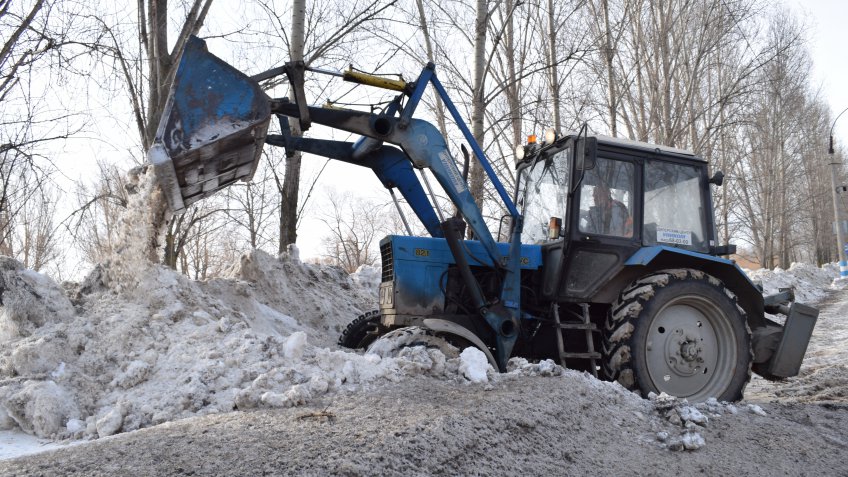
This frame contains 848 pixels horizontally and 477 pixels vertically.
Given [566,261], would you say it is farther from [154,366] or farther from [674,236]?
[154,366]

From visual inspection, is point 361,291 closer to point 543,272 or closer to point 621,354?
point 543,272

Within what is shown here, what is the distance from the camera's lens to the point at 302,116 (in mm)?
5109

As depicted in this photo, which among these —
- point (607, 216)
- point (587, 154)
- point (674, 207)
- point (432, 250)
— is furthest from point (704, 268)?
point (432, 250)

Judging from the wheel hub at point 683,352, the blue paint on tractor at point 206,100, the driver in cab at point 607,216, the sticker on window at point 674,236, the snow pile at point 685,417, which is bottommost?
the snow pile at point 685,417

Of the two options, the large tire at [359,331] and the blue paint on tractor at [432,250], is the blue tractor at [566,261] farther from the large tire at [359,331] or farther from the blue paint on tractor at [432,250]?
the large tire at [359,331]

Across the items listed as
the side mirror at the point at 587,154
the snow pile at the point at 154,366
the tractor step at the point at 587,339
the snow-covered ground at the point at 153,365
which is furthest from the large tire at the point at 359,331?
the side mirror at the point at 587,154

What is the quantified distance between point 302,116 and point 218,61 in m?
0.71

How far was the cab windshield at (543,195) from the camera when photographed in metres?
6.05

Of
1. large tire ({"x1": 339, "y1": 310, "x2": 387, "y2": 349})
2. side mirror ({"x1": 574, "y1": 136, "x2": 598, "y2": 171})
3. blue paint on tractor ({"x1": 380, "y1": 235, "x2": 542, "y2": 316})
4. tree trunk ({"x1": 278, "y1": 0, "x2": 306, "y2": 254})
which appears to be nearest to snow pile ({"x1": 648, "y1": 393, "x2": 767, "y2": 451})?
blue paint on tractor ({"x1": 380, "y1": 235, "x2": 542, "y2": 316})

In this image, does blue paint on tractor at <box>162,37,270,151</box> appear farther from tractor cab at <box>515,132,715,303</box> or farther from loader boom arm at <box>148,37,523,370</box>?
tractor cab at <box>515,132,715,303</box>

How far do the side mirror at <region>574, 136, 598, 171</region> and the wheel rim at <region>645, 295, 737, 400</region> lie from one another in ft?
4.67

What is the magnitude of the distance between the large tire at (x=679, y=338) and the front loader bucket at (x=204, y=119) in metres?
3.31

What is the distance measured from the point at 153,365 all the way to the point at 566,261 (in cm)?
340

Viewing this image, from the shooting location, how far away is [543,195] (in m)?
6.28
